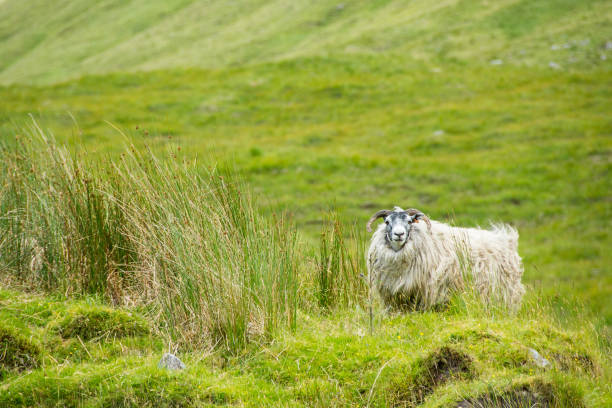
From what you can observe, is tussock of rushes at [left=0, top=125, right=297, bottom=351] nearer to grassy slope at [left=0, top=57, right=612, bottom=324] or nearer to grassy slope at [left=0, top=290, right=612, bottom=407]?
grassy slope at [left=0, top=290, right=612, bottom=407]

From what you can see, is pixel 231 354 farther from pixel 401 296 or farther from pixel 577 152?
pixel 577 152

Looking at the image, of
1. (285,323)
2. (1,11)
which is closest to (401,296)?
(285,323)

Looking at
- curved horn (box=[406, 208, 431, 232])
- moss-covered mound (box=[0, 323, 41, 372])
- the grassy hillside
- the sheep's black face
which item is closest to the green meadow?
moss-covered mound (box=[0, 323, 41, 372])

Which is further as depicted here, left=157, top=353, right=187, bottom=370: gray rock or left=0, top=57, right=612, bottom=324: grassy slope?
left=0, top=57, right=612, bottom=324: grassy slope

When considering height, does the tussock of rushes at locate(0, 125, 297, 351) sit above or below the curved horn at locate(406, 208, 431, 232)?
above

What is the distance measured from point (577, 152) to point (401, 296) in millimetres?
15446

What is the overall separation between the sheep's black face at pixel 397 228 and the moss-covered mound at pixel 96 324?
3007 mm

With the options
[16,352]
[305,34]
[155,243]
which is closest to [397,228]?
[155,243]

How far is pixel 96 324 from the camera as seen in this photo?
539 cm

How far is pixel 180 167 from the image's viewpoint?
6.66 meters

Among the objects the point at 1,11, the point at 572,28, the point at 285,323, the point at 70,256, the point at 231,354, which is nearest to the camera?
the point at 231,354

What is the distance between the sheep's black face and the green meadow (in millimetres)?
421

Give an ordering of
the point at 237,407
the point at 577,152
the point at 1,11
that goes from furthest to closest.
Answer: the point at 1,11, the point at 577,152, the point at 237,407

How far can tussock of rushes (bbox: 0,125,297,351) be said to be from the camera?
5453 millimetres
